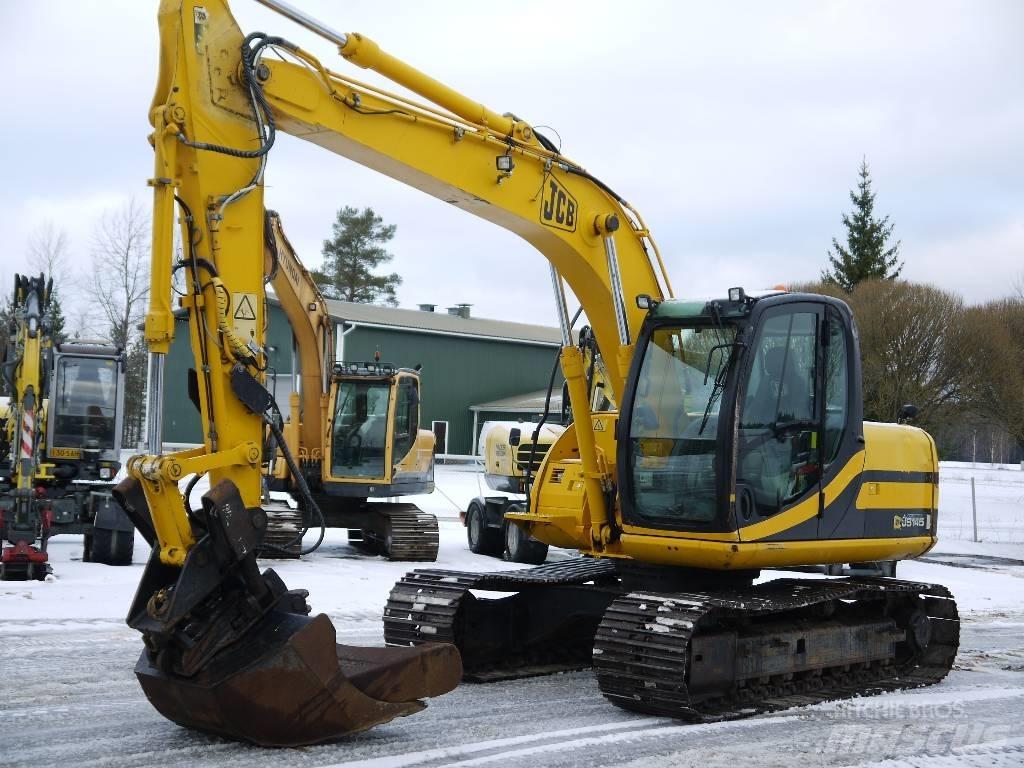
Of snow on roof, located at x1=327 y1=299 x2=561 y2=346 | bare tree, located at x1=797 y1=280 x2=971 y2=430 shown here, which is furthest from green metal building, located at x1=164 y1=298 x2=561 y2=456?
bare tree, located at x1=797 y1=280 x2=971 y2=430

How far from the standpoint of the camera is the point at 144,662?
6.19m

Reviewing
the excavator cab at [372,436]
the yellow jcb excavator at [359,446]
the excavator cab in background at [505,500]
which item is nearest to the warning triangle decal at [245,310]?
the excavator cab in background at [505,500]

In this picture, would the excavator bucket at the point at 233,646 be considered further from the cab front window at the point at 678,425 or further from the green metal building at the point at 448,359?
the green metal building at the point at 448,359

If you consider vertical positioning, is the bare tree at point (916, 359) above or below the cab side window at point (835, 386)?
above

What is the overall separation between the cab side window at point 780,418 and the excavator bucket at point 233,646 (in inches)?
111

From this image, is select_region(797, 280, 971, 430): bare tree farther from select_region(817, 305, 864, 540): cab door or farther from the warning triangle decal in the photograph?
the warning triangle decal

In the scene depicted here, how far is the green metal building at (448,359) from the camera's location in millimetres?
39656

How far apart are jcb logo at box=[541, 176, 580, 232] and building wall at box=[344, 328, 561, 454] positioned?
32230 mm

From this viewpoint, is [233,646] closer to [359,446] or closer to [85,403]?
[359,446]

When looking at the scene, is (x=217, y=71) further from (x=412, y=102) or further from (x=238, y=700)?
(x=238, y=700)

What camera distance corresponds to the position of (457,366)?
43.4m

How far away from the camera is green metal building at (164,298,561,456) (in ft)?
130

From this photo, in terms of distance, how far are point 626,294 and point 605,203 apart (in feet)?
2.09

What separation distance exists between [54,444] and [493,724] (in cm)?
1236
